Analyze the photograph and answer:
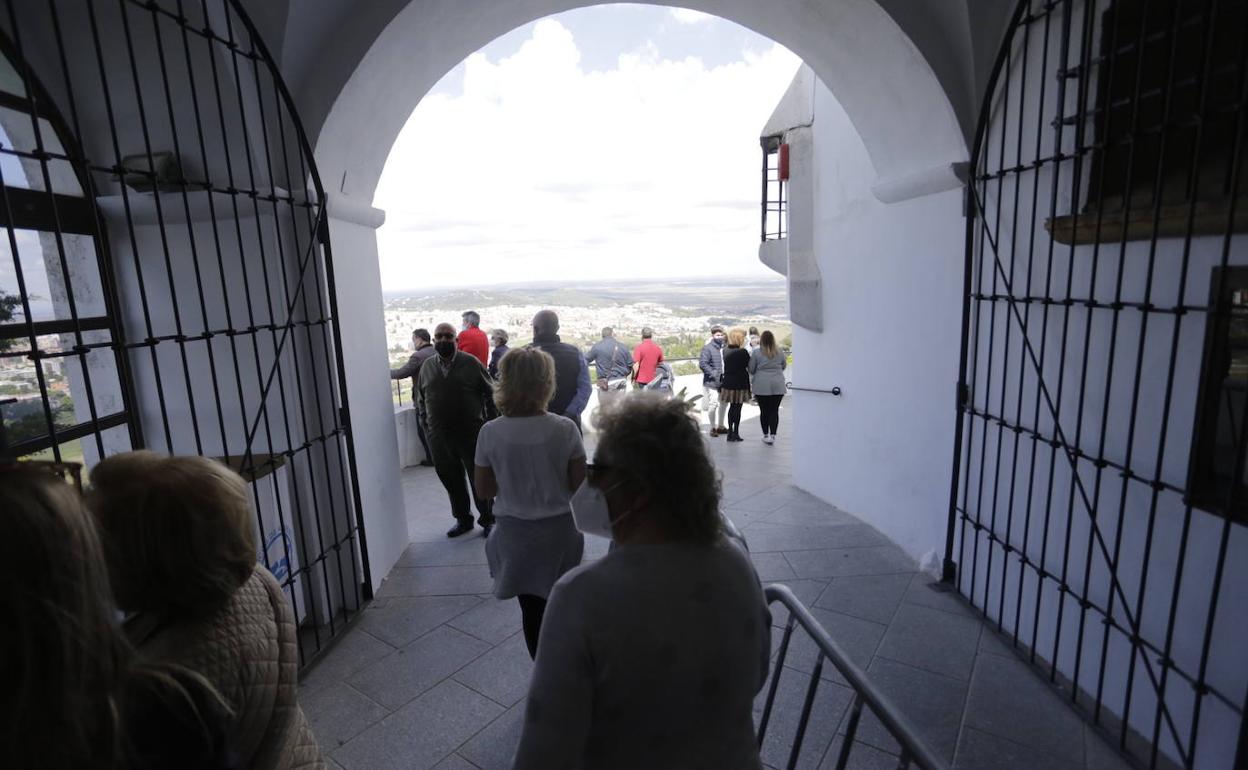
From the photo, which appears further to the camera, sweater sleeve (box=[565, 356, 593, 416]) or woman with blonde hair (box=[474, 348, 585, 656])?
sweater sleeve (box=[565, 356, 593, 416])

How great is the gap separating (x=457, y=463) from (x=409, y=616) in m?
1.37

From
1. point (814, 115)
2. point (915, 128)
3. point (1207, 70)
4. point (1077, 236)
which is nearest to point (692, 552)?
point (1207, 70)

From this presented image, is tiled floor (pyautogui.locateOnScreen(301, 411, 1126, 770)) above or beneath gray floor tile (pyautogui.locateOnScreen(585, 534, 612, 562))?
above

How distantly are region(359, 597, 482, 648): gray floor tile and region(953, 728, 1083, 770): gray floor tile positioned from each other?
2.60 meters

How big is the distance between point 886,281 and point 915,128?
1.06 m

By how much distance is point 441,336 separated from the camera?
464cm

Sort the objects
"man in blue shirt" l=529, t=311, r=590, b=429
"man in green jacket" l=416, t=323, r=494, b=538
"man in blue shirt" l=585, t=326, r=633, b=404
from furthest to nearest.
Answer: "man in blue shirt" l=585, t=326, r=633, b=404 → "man in blue shirt" l=529, t=311, r=590, b=429 → "man in green jacket" l=416, t=323, r=494, b=538

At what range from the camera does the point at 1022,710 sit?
2748mm

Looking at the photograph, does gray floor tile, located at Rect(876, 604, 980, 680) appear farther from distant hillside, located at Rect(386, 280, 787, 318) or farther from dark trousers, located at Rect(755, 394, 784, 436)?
distant hillside, located at Rect(386, 280, 787, 318)

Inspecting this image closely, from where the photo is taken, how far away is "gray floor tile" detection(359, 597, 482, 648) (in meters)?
3.51

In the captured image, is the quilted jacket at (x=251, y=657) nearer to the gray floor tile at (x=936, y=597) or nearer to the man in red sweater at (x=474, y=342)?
the gray floor tile at (x=936, y=597)

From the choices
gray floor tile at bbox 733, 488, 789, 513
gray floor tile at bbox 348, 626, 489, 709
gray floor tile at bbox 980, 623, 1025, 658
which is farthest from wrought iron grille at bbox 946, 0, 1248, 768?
gray floor tile at bbox 348, 626, 489, 709

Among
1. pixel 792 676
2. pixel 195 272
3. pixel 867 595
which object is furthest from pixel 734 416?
pixel 195 272

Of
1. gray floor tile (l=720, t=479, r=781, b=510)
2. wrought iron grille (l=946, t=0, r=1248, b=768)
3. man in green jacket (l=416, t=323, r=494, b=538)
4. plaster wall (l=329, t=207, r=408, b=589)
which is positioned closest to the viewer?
wrought iron grille (l=946, t=0, r=1248, b=768)
